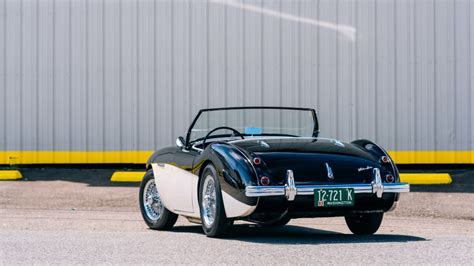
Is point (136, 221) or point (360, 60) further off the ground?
point (360, 60)

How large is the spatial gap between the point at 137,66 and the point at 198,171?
378 inches

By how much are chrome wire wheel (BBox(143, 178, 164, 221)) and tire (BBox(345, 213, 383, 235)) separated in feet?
6.81

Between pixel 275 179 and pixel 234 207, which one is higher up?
pixel 275 179

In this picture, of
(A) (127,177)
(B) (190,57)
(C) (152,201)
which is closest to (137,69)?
(B) (190,57)

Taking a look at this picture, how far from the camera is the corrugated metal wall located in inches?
723

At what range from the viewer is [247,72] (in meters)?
18.5

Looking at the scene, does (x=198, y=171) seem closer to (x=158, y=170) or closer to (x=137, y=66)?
(x=158, y=170)

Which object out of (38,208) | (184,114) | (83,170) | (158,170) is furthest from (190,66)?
(158,170)

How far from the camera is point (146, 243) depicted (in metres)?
8.42

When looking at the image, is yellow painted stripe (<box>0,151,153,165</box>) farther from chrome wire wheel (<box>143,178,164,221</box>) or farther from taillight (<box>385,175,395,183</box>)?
taillight (<box>385,175,395,183</box>)

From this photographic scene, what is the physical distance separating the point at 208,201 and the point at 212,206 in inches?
3.5

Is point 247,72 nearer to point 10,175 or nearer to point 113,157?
point 113,157

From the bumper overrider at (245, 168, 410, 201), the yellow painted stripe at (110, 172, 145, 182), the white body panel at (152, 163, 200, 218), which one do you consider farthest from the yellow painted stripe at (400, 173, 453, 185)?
the bumper overrider at (245, 168, 410, 201)

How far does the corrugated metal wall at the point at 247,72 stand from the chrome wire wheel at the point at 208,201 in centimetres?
925
